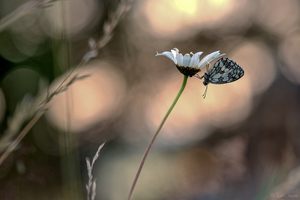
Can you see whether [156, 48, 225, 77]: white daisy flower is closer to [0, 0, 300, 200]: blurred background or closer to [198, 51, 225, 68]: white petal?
[198, 51, 225, 68]: white petal

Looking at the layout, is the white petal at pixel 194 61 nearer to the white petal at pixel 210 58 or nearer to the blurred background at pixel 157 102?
the white petal at pixel 210 58

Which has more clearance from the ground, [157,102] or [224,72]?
[224,72]

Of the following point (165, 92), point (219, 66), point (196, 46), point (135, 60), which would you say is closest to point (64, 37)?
point (219, 66)

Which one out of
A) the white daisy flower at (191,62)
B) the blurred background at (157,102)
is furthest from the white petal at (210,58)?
the blurred background at (157,102)

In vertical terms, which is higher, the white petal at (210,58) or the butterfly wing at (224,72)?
the white petal at (210,58)

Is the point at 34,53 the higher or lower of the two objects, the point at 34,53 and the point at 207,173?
the lower

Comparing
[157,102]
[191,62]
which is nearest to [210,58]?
[191,62]

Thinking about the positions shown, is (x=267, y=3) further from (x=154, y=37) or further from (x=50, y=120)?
(x=50, y=120)

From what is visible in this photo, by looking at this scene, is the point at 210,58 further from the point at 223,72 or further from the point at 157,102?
the point at 157,102
